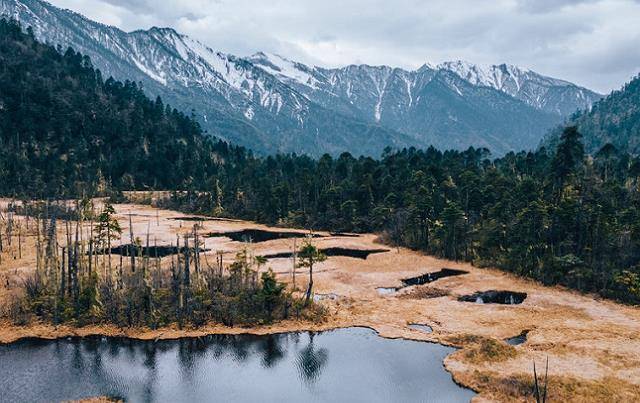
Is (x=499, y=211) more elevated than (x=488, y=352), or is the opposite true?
(x=499, y=211)

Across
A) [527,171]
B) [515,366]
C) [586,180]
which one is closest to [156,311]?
[515,366]

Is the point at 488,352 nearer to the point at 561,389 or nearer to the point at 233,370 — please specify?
the point at 561,389

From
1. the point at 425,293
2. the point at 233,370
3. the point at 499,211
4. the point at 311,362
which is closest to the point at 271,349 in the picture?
the point at 311,362

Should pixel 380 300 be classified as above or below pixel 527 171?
below

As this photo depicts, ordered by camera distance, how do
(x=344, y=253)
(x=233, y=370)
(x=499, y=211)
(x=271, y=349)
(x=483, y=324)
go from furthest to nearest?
(x=344, y=253) < (x=499, y=211) < (x=483, y=324) < (x=271, y=349) < (x=233, y=370)

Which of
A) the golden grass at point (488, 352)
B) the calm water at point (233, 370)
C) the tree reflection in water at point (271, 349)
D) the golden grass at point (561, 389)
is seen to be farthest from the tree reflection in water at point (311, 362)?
the golden grass at point (488, 352)

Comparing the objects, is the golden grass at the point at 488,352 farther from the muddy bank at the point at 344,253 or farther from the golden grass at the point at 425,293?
the muddy bank at the point at 344,253

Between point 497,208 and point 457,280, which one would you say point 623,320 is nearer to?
point 457,280
